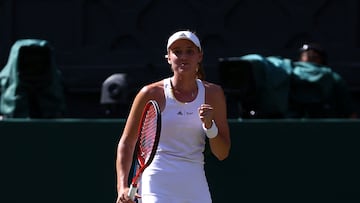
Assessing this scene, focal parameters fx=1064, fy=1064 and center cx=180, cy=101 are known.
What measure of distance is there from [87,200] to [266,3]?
2720mm

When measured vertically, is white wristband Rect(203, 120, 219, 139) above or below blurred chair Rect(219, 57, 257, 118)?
below

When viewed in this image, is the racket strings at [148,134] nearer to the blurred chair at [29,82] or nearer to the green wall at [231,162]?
the green wall at [231,162]

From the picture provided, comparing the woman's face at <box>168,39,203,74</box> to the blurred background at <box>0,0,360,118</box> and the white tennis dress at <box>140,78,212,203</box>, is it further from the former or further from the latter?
the blurred background at <box>0,0,360,118</box>

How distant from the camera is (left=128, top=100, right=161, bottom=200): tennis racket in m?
5.18

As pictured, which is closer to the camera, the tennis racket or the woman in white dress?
the tennis racket

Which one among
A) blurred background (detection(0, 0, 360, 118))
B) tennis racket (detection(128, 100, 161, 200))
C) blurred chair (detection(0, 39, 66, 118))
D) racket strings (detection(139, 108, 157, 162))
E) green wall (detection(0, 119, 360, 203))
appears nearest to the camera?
tennis racket (detection(128, 100, 161, 200))

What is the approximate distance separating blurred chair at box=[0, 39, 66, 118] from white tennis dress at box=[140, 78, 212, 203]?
316 cm

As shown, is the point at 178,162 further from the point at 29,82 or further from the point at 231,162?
the point at 29,82

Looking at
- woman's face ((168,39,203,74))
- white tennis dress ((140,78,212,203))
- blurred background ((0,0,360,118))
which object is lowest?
white tennis dress ((140,78,212,203))

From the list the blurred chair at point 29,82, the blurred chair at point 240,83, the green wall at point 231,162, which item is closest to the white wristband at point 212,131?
the green wall at point 231,162

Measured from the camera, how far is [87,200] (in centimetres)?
805

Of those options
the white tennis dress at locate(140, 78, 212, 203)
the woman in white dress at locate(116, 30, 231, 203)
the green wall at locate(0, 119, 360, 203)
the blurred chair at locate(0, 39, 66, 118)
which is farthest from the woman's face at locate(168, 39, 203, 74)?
the blurred chair at locate(0, 39, 66, 118)

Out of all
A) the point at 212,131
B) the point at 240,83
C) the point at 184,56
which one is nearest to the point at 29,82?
the point at 240,83

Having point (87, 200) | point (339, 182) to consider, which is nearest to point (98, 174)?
point (87, 200)
